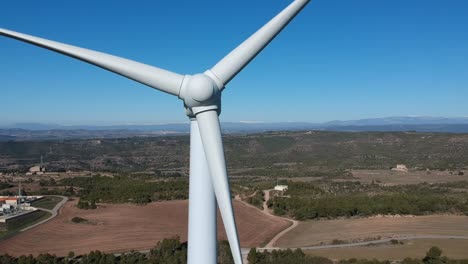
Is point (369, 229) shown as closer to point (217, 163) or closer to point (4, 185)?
point (217, 163)

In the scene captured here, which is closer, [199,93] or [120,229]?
[199,93]

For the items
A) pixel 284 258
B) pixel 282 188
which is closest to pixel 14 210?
pixel 284 258

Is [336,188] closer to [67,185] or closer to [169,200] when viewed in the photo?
[169,200]

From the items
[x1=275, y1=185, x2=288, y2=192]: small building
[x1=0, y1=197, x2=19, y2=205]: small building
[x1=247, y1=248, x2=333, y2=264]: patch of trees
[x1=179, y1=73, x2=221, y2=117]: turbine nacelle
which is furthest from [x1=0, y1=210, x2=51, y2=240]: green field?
[x1=179, y1=73, x2=221, y2=117]: turbine nacelle

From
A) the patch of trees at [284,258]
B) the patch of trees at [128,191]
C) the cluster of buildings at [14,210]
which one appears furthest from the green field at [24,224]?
the patch of trees at [284,258]

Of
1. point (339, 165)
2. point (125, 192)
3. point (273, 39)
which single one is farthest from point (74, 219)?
point (339, 165)
